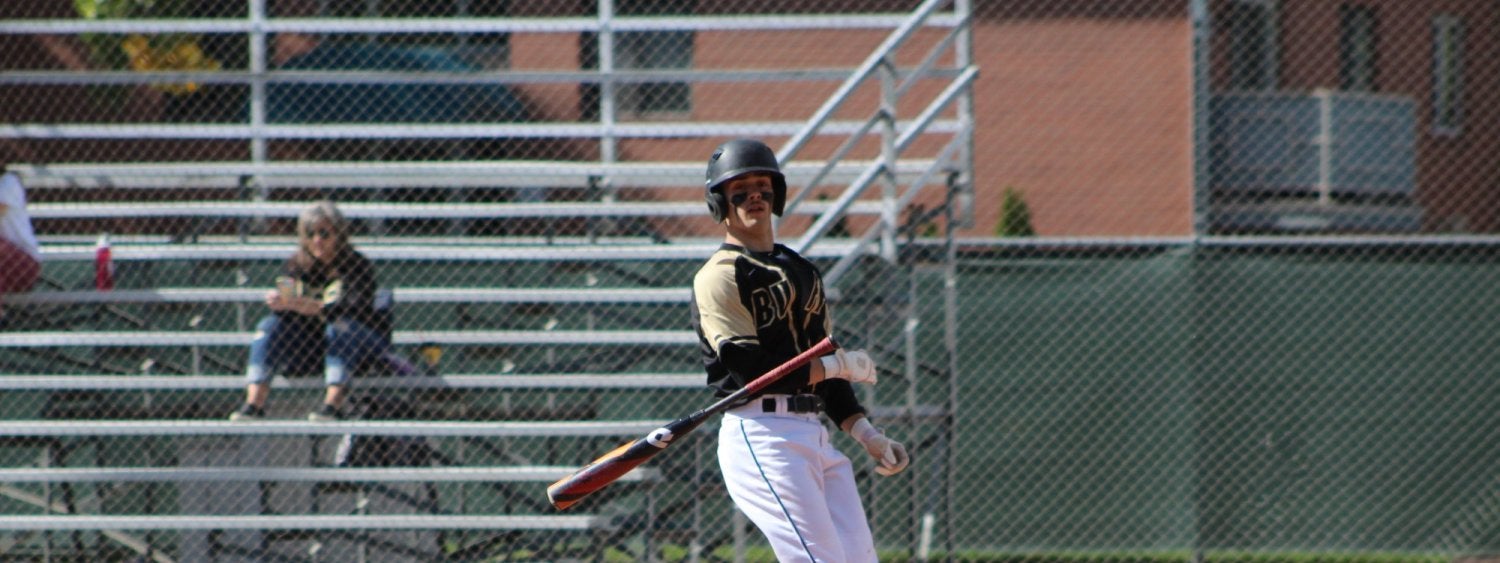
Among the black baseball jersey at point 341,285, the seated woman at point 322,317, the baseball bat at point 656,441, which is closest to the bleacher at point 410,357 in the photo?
the seated woman at point 322,317

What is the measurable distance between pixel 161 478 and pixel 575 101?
7166mm

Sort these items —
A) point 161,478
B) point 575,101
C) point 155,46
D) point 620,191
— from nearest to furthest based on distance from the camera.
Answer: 1. point 161,478
2. point 155,46
3. point 620,191
4. point 575,101

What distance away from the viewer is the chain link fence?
778 cm

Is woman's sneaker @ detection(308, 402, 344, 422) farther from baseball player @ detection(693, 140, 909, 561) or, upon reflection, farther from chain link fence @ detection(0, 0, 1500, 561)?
baseball player @ detection(693, 140, 909, 561)

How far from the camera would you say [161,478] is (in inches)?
293

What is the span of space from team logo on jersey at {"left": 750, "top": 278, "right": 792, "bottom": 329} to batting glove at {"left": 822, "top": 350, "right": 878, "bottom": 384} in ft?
0.76

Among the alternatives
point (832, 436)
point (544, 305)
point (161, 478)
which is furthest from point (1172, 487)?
point (161, 478)

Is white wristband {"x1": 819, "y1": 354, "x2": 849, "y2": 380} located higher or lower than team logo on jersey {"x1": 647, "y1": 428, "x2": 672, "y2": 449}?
higher

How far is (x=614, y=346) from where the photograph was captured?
8.55m

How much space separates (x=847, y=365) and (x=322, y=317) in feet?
12.8

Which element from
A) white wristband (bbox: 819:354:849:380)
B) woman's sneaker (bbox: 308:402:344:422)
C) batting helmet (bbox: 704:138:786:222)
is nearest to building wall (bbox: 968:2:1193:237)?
woman's sneaker (bbox: 308:402:344:422)

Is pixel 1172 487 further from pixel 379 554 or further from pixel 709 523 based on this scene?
pixel 379 554

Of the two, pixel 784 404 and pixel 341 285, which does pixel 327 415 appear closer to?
pixel 341 285

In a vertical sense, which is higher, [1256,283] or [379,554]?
[1256,283]
